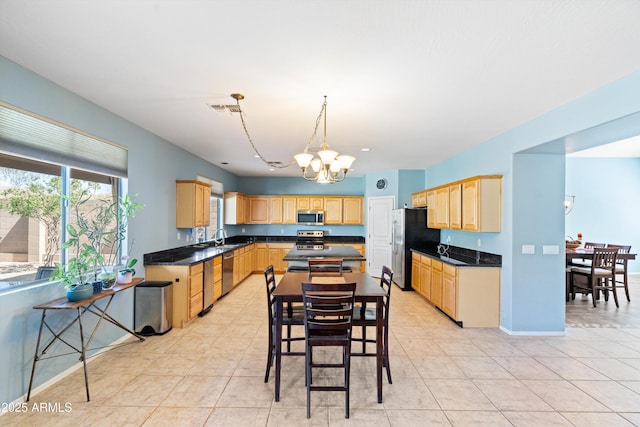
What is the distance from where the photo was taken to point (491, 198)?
4102 mm

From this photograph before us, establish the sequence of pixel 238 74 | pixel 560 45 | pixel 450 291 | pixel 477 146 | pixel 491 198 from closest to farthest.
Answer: pixel 560 45 < pixel 238 74 < pixel 491 198 < pixel 450 291 < pixel 477 146

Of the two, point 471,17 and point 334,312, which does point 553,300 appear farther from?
point 471,17

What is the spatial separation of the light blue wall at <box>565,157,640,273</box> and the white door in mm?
4577

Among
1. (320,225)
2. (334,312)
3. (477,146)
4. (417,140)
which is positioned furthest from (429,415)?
(320,225)

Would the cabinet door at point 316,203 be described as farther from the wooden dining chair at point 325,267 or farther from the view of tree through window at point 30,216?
the view of tree through window at point 30,216

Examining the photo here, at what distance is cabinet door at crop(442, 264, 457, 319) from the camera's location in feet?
13.9

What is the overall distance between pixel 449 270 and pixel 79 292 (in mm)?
4484

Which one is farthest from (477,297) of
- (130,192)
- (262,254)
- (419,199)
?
(262,254)

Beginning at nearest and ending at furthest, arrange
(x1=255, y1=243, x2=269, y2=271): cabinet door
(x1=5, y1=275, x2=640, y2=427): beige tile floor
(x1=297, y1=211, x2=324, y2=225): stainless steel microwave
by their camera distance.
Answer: (x1=5, y1=275, x2=640, y2=427): beige tile floor → (x1=255, y1=243, x2=269, y2=271): cabinet door → (x1=297, y1=211, x2=324, y2=225): stainless steel microwave

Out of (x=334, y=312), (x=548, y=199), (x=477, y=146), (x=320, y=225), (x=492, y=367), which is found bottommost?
(x=492, y=367)

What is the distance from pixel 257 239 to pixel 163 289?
14.9 ft

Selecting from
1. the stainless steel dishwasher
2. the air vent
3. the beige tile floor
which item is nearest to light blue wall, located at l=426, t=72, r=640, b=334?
the beige tile floor

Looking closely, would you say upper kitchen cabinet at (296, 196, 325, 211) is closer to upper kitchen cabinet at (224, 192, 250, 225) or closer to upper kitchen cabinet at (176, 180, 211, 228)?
upper kitchen cabinet at (224, 192, 250, 225)

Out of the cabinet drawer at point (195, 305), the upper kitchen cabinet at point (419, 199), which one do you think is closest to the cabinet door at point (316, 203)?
the upper kitchen cabinet at point (419, 199)
